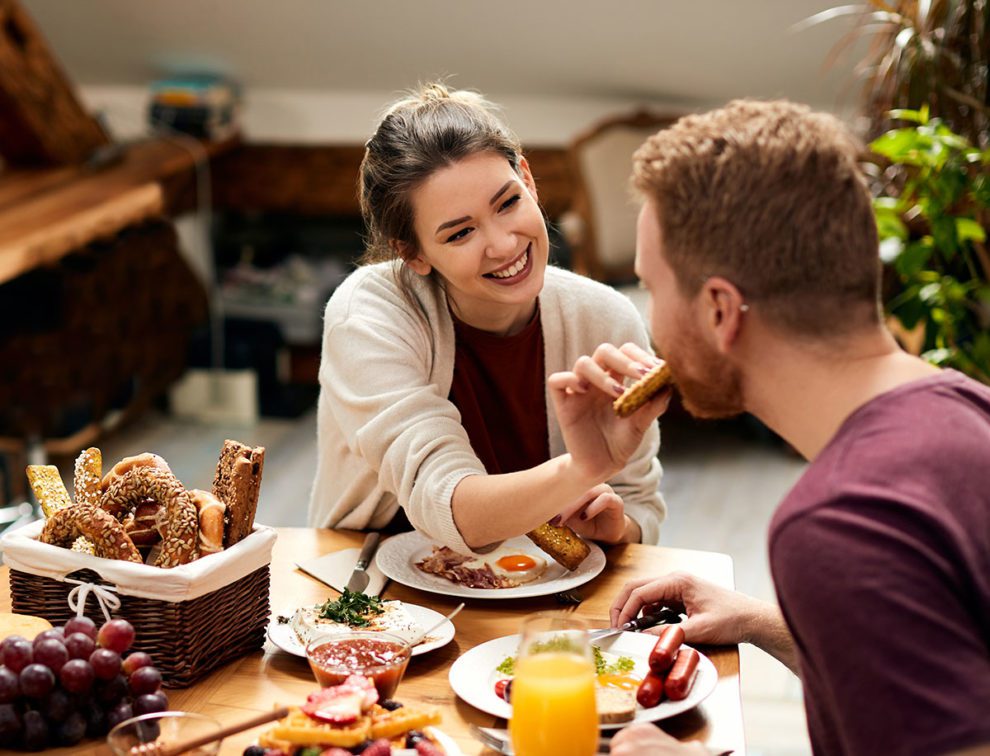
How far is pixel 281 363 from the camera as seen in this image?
215 inches

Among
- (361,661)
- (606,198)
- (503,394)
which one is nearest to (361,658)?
(361,661)

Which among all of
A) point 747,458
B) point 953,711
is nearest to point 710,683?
point 953,711

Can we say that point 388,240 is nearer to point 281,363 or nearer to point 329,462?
point 329,462

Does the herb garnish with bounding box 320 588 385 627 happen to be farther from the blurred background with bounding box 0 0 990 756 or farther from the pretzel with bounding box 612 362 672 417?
the blurred background with bounding box 0 0 990 756

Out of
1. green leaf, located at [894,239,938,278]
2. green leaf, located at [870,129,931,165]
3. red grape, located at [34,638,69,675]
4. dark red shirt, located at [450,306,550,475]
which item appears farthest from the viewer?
green leaf, located at [894,239,938,278]

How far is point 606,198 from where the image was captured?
5012mm

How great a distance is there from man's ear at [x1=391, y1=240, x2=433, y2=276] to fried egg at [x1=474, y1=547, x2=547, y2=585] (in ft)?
1.59

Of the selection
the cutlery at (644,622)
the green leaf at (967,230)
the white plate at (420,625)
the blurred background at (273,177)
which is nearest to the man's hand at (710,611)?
the cutlery at (644,622)

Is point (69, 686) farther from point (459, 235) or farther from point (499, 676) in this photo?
point (459, 235)

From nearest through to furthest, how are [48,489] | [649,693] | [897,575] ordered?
[897,575] → [649,693] → [48,489]

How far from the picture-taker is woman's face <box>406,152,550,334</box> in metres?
2.01

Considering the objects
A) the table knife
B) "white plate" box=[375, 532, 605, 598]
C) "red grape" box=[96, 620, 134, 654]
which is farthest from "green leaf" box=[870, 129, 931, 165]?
"red grape" box=[96, 620, 134, 654]

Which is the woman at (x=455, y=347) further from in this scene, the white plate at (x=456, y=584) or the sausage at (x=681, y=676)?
the sausage at (x=681, y=676)

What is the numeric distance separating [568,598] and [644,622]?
0.16 meters
